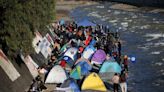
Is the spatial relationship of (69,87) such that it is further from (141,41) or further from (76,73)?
(141,41)

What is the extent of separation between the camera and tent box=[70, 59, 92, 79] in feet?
102

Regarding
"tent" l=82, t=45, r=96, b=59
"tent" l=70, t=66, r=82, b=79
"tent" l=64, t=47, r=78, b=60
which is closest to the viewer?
"tent" l=70, t=66, r=82, b=79

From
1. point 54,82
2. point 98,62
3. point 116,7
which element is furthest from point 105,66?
point 116,7

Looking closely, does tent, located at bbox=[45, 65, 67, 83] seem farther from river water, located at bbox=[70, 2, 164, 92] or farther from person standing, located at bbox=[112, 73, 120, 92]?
person standing, located at bbox=[112, 73, 120, 92]

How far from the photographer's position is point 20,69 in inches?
1216

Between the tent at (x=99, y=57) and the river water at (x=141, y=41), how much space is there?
267cm

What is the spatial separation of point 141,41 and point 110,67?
22.5m

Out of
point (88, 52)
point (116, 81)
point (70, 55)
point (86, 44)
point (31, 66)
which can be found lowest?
point (86, 44)

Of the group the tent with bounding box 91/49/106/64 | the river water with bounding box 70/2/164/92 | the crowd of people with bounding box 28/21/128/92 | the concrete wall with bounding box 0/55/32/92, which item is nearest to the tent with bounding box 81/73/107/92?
the crowd of people with bounding box 28/21/128/92

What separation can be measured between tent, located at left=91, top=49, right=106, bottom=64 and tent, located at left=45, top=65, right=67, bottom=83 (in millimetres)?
4387

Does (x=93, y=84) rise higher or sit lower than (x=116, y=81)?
lower

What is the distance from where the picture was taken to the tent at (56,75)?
31.6m

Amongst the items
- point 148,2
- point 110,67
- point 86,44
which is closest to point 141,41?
point 86,44

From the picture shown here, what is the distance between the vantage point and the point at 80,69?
3192 centimetres
